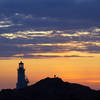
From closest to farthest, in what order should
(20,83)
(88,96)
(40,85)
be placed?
1. (88,96)
2. (40,85)
3. (20,83)

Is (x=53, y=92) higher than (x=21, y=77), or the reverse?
(x=21, y=77)

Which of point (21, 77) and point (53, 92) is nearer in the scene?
point (53, 92)

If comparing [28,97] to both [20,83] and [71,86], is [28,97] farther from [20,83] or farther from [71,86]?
[20,83]

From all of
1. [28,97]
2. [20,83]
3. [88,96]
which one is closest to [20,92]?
[28,97]

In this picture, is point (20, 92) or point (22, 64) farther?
point (22, 64)

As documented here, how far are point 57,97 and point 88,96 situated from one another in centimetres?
936

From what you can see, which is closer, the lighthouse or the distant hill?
the distant hill

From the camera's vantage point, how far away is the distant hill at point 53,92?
11194 cm

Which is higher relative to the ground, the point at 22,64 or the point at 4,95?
the point at 22,64

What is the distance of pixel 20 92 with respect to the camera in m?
117

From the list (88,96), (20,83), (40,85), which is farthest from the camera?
(20,83)

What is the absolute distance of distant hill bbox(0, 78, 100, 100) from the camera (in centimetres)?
11194

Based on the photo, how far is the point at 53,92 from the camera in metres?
117

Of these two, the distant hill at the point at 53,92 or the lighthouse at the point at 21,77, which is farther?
the lighthouse at the point at 21,77
